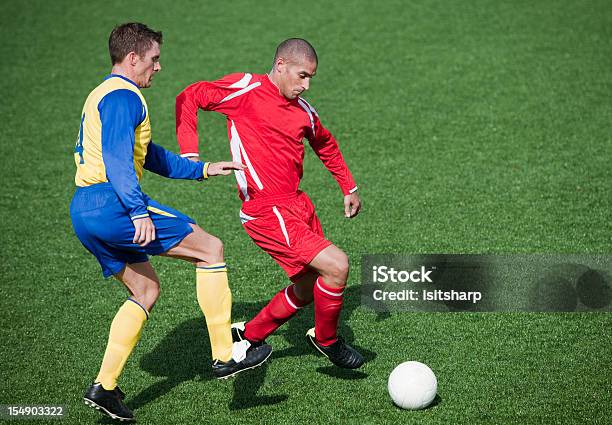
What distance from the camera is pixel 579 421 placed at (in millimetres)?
4895

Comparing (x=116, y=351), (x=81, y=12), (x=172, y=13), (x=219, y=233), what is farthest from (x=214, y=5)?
(x=116, y=351)

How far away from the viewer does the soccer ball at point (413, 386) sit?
4.98 m

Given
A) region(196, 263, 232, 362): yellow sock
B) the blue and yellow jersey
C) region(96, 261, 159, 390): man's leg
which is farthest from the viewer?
region(196, 263, 232, 362): yellow sock

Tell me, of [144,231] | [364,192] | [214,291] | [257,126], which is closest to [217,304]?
[214,291]

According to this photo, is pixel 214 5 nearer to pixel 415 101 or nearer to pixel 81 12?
pixel 81 12

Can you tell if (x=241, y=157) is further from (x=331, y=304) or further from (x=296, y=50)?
(x=331, y=304)

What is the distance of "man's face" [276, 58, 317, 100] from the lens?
526cm

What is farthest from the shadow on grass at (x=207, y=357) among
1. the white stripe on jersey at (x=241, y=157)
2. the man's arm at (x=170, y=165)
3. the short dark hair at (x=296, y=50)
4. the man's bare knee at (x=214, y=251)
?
the short dark hair at (x=296, y=50)

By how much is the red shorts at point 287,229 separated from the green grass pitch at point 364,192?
2.80ft

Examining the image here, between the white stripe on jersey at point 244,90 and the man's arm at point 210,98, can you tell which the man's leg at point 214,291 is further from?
the white stripe on jersey at point 244,90

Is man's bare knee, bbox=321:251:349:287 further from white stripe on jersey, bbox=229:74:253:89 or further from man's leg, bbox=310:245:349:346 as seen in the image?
white stripe on jersey, bbox=229:74:253:89

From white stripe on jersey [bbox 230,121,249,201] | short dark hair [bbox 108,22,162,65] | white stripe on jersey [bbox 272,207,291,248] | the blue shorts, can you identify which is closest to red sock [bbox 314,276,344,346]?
white stripe on jersey [bbox 272,207,291,248]

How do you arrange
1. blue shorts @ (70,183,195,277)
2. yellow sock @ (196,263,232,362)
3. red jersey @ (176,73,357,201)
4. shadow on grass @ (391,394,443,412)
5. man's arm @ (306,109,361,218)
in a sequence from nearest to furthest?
1. blue shorts @ (70,183,195,277)
2. yellow sock @ (196,263,232,362)
3. shadow on grass @ (391,394,443,412)
4. red jersey @ (176,73,357,201)
5. man's arm @ (306,109,361,218)
